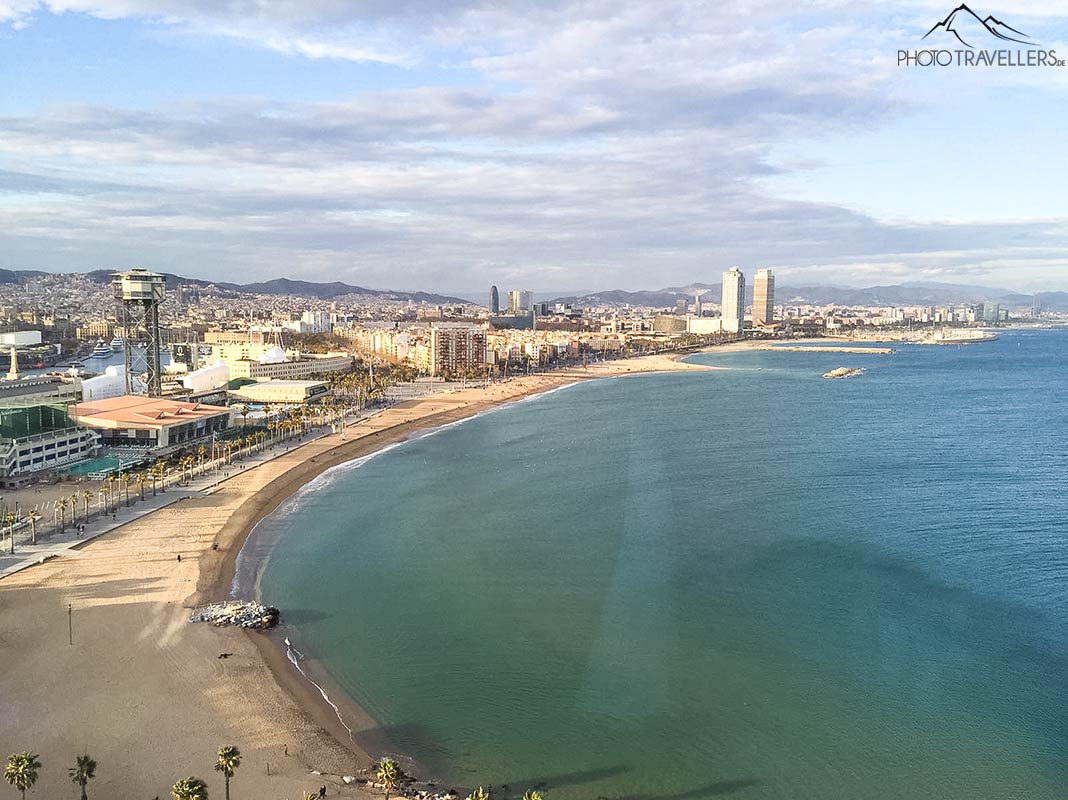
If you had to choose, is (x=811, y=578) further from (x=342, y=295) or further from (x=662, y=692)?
(x=342, y=295)

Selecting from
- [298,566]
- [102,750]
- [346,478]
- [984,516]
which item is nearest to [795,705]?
[102,750]

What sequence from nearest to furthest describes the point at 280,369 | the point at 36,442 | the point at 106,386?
the point at 36,442 → the point at 106,386 → the point at 280,369

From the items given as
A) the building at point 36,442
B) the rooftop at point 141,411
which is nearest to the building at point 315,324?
the rooftop at point 141,411

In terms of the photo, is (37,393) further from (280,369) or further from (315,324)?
(315,324)

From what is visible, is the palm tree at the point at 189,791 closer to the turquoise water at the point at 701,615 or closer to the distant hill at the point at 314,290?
the turquoise water at the point at 701,615

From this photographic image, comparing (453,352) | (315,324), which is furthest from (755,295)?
(453,352)
